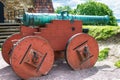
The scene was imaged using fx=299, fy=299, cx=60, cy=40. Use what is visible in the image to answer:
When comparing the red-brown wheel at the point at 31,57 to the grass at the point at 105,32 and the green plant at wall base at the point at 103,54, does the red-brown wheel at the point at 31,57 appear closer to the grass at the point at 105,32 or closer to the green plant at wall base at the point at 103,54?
the green plant at wall base at the point at 103,54

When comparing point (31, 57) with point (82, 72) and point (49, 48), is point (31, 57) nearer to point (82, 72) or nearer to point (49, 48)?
point (49, 48)

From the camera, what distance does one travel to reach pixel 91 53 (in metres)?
7.04

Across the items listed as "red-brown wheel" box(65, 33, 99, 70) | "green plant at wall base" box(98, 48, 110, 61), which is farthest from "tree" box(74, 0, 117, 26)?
"red-brown wheel" box(65, 33, 99, 70)

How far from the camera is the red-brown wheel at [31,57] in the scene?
6.11 metres

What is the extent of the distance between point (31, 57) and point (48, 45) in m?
0.46

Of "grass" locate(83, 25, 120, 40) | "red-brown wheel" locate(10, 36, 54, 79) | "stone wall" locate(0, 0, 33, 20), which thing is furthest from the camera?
"stone wall" locate(0, 0, 33, 20)

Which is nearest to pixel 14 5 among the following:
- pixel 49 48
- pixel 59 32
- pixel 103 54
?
pixel 103 54

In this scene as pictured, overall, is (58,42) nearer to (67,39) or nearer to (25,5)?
(67,39)

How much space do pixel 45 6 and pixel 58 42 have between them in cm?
1184

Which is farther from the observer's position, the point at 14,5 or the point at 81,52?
the point at 14,5

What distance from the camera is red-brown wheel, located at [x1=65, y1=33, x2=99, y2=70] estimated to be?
22.1ft

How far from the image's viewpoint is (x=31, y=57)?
6.27 m

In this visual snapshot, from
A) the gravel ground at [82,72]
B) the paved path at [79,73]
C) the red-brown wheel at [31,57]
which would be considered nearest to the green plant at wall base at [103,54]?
the gravel ground at [82,72]

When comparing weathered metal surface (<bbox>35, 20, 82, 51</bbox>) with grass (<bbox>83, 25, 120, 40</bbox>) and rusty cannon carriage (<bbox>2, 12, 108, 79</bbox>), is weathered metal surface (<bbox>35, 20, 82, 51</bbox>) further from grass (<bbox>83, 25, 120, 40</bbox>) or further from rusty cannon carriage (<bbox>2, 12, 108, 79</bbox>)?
grass (<bbox>83, 25, 120, 40</bbox>)
